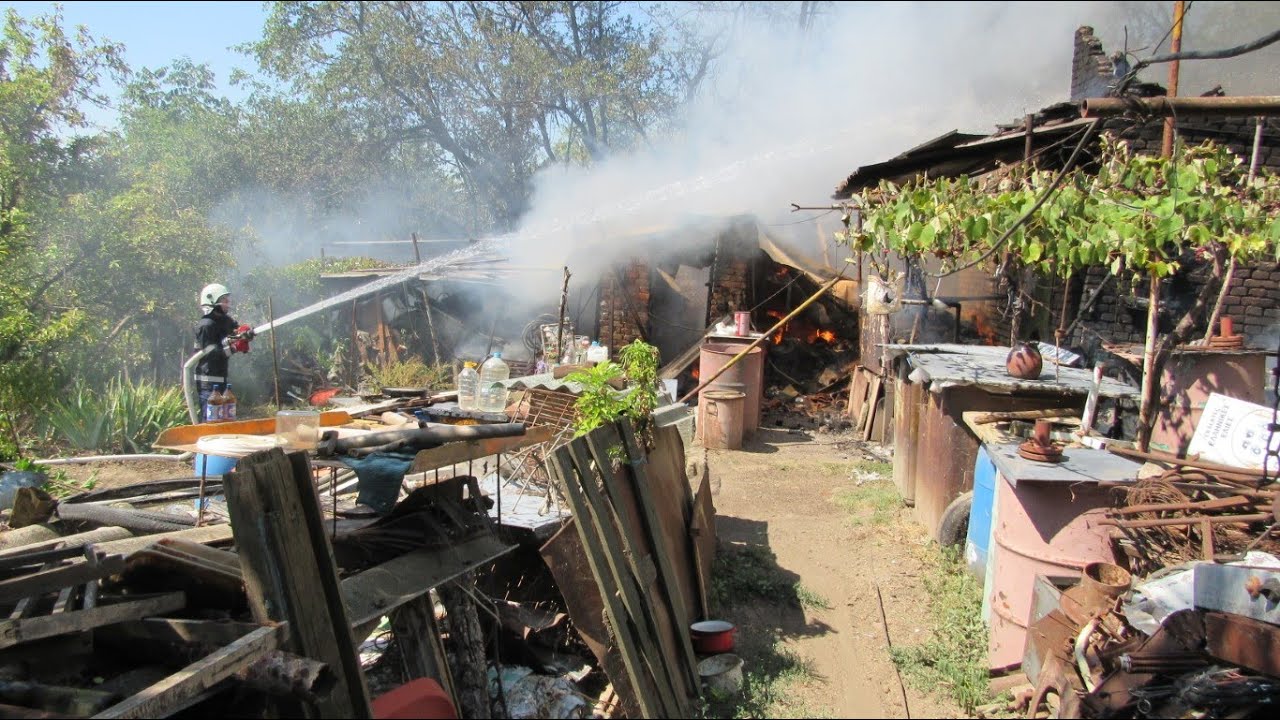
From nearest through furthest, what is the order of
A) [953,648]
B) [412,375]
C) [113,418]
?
[953,648] < [113,418] < [412,375]

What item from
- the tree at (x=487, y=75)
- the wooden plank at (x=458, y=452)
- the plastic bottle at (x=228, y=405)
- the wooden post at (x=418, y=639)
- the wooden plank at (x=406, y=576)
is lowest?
the wooden post at (x=418, y=639)

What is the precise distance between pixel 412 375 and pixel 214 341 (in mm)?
3361

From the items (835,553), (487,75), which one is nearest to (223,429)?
(835,553)

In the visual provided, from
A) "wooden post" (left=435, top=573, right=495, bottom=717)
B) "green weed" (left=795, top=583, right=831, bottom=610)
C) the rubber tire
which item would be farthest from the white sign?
"wooden post" (left=435, top=573, right=495, bottom=717)

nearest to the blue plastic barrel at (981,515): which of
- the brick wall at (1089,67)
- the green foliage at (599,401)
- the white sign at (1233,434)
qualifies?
the white sign at (1233,434)

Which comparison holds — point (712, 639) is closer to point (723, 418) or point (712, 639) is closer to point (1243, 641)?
point (1243, 641)

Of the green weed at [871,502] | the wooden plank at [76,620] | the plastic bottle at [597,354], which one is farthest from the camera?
the plastic bottle at [597,354]

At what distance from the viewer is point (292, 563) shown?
306cm

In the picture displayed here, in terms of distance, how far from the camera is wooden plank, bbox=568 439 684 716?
3900 mm

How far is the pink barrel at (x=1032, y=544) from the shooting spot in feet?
14.4

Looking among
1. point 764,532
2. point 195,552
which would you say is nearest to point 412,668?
point 195,552

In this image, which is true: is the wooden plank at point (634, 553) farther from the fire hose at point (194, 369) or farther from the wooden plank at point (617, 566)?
the fire hose at point (194, 369)

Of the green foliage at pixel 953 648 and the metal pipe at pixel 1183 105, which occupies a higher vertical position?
the metal pipe at pixel 1183 105

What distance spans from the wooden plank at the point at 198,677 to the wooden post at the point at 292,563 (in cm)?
Answer: 14
